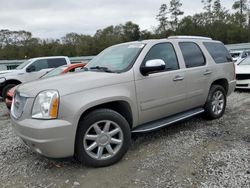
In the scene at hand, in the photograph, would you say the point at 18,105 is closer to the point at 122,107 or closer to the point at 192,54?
the point at 122,107

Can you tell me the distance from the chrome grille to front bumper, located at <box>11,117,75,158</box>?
0.78ft

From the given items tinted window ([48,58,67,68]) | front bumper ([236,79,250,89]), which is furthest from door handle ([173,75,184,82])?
tinted window ([48,58,67,68])

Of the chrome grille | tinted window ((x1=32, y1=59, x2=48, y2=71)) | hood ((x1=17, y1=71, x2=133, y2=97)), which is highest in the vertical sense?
tinted window ((x1=32, y1=59, x2=48, y2=71))

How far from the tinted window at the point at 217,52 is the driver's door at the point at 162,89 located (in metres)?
1.26

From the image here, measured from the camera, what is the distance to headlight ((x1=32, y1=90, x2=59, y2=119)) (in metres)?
3.24

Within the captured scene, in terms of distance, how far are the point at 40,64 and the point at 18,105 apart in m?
8.03

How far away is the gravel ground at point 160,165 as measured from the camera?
3291 millimetres

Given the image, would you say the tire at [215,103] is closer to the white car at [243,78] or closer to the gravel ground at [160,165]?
the gravel ground at [160,165]

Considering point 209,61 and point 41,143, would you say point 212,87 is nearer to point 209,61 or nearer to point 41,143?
point 209,61

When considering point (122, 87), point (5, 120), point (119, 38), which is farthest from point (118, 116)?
point (119, 38)

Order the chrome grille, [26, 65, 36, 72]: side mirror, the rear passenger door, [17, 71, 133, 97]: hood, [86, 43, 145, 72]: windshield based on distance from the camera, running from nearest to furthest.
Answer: [17, 71, 133, 97]: hood
the chrome grille
[86, 43, 145, 72]: windshield
the rear passenger door
[26, 65, 36, 72]: side mirror

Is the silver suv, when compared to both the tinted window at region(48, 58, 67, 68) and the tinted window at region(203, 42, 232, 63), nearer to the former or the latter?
the tinted window at region(203, 42, 232, 63)

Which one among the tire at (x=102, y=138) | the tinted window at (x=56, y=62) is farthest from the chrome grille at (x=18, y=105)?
the tinted window at (x=56, y=62)

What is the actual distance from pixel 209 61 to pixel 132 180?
3.18m
